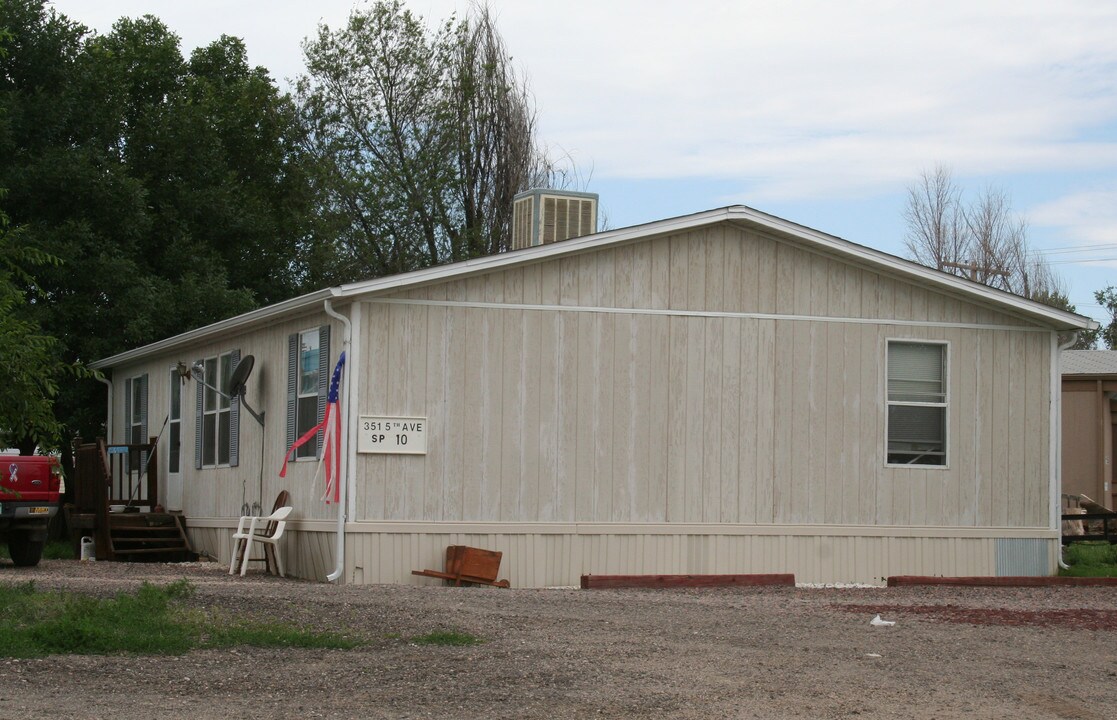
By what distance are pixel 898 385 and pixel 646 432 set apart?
294 centimetres

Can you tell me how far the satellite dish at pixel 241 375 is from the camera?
16.5 m

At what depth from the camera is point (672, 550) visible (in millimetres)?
14820

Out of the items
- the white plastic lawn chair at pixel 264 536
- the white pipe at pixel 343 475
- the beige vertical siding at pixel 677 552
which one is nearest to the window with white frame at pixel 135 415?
the white plastic lawn chair at pixel 264 536

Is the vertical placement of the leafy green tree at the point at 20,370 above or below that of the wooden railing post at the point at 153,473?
above

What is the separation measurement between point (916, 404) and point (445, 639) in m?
Result: 8.11

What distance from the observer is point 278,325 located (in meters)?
16.2

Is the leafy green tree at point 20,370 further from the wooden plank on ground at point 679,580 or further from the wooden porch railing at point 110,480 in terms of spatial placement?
the wooden porch railing at point 110,480

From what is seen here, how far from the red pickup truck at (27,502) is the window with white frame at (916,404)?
8928mm

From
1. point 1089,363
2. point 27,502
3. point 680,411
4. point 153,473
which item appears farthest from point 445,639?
point 1089,363

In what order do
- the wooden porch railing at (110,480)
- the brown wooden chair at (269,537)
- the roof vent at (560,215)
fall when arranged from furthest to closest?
the wooden porch railing at (110,480) → the roof vent at (560,215) → the brown wooden chair at (269,537)

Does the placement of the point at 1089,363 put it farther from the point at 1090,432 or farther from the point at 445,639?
the point at 445,639

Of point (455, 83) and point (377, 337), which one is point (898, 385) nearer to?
point (377, 337)

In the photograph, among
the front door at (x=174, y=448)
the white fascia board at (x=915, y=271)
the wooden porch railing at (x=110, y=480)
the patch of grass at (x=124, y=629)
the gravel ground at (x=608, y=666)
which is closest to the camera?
the gravel ground at (x=608, y=666)

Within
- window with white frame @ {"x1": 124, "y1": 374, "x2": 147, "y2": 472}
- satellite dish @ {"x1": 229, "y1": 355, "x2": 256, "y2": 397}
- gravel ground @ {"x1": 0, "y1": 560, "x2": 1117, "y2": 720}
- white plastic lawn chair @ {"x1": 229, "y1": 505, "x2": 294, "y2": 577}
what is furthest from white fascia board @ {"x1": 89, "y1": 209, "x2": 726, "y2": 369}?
window with white frame @ {"x1": 124, "y1": 374, "x2": 147, "y2": 472}
